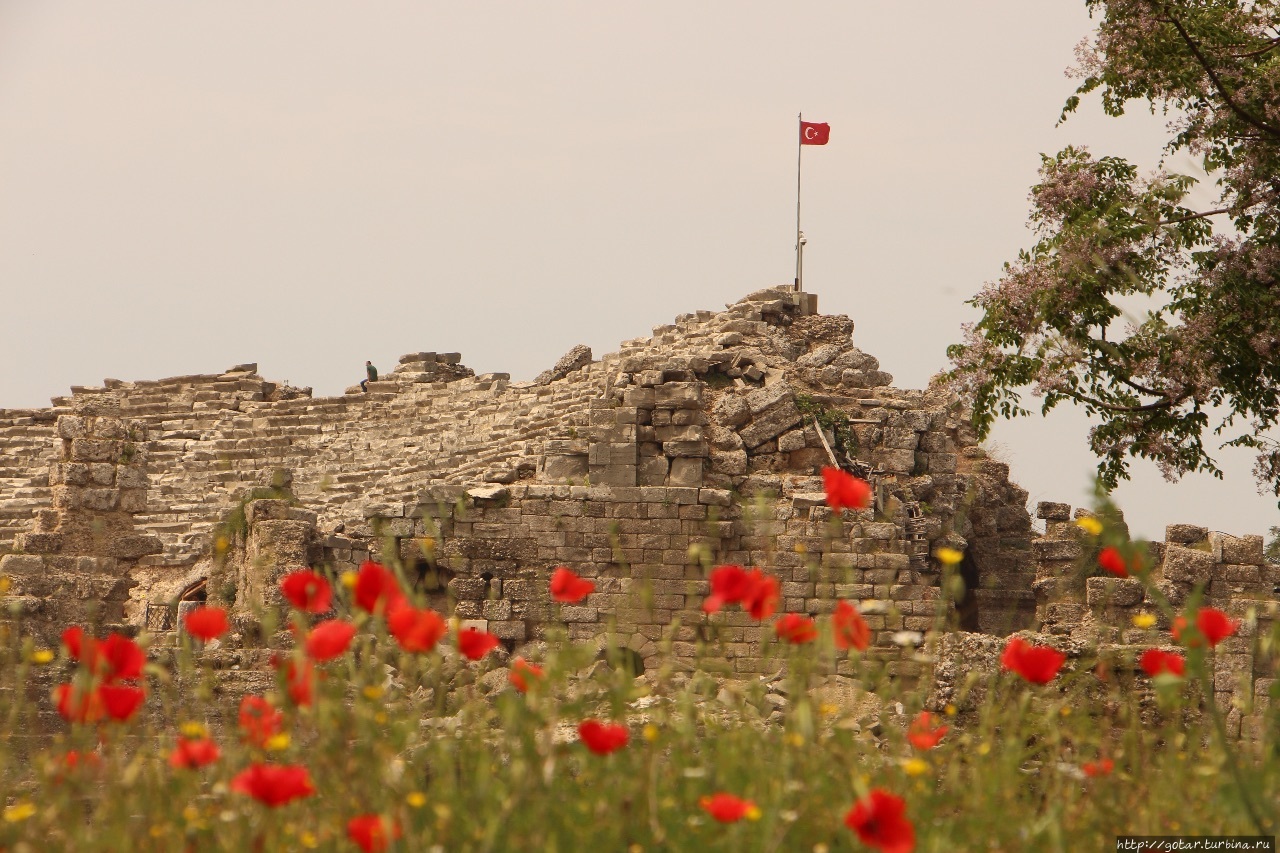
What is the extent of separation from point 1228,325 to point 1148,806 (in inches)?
394

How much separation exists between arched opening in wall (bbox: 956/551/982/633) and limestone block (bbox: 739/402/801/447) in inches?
158

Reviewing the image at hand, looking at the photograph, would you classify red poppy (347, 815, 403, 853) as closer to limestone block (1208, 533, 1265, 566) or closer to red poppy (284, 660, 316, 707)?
red poppy (284, 660, 316, 707)

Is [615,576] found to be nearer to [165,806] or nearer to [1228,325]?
[1228,325]

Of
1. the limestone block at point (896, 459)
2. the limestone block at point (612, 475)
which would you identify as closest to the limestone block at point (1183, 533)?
the limestone block at point (896, 459)

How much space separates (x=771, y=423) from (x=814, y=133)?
31.0 feet

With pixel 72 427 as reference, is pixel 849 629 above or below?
below

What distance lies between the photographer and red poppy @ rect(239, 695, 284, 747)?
413 centimetres

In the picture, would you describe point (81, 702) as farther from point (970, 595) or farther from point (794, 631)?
point (970, 595)

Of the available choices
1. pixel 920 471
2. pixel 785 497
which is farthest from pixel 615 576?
pixel 920 471

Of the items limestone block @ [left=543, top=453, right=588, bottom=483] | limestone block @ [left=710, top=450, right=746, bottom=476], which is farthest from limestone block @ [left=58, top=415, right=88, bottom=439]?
limestone block @ [left=710, top=450, right=746, bottom=476]

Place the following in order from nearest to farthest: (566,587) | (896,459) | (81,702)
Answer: (81,702) → (566,587) → (896,459)

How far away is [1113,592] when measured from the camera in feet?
42.0

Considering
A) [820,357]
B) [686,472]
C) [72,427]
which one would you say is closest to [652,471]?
[686,472]

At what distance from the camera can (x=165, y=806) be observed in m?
4.43
